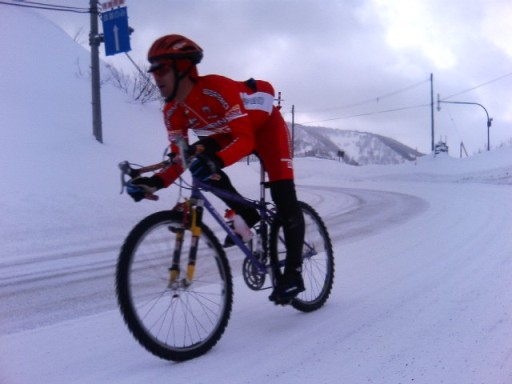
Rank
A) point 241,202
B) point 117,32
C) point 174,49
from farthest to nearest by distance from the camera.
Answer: point 117,32 → point 241,202 → point 174,49

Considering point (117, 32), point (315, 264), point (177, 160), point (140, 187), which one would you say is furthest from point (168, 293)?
point (117, 32)

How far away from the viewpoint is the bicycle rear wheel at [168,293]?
258cm

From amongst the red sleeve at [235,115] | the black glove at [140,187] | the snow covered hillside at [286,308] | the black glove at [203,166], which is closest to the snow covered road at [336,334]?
the snow covered hillside at [286,308]

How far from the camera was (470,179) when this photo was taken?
25.0 metres

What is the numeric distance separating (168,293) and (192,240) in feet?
1.26

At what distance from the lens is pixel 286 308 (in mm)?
3855

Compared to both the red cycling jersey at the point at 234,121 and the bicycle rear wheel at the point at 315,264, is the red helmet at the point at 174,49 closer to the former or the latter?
the red cycling jersey at the point at 234,121

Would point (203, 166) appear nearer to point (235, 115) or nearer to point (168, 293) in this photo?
point (235, 115)

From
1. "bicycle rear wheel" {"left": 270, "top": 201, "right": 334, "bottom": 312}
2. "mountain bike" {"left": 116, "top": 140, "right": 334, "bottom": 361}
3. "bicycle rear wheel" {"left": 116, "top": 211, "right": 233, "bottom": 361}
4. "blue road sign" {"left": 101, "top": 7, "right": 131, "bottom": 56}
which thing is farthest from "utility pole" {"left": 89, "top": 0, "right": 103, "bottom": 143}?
"bicycle rear wheel" {"left": 116, "top": 211, "right": 233, "bottom": 361}

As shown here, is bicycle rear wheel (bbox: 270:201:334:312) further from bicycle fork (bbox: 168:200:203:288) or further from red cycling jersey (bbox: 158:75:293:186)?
bicycle fork (bbox: 168:200:203:288)

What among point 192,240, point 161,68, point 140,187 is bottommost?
point 192,240

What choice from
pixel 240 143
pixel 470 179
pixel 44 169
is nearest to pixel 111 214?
pixel 44 169

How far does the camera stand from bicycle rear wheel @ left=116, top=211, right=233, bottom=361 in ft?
8.47

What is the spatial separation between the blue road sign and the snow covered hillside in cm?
295
